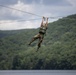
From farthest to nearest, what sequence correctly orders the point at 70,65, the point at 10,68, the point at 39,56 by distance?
the point at 39,56, the point at 10,68, the point at 70,65

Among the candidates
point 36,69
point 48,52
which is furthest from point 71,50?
point 36,69

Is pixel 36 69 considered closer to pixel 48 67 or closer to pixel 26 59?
pixel 48 67

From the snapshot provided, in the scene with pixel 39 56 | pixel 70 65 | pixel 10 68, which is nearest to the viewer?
pixel 70 65

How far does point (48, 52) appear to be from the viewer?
199 m

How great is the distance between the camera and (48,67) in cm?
17400

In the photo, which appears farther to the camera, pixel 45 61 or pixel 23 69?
pixel 23 69

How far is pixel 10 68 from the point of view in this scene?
Result: 184375mm

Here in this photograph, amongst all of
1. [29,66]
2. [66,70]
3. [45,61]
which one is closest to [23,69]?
[29,66]

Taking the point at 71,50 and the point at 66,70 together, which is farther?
the point at 71,50

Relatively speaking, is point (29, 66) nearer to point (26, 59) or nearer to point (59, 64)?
point (26, 59)

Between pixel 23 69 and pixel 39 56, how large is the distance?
43.9ft

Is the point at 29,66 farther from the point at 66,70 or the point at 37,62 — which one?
the point at 66,70

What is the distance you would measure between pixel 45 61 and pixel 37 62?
503 centimetres

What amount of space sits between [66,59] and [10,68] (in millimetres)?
31151
